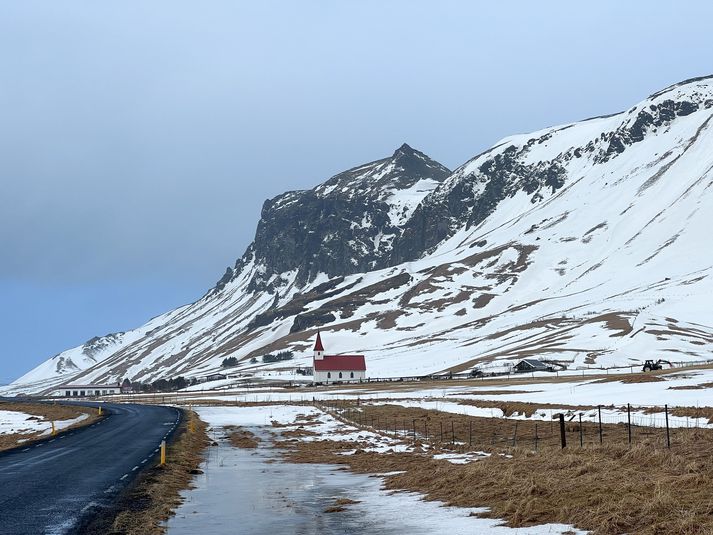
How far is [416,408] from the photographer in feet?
232

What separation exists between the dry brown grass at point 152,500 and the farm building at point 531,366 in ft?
368

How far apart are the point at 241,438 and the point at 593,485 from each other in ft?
113

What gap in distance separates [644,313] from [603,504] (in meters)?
190

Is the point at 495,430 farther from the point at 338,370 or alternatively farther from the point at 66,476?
the point at 338,370

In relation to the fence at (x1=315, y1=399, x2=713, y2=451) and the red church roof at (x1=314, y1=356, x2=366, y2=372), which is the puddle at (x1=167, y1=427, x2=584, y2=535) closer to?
the fence at (x1=315, y1=399, x2=713, y2=451)

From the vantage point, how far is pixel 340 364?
188m

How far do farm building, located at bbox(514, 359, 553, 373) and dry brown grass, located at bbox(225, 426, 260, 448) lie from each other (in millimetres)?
93920

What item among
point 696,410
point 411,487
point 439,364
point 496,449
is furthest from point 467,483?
point 439,364

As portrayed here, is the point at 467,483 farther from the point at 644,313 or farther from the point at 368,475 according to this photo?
the point at 644,313

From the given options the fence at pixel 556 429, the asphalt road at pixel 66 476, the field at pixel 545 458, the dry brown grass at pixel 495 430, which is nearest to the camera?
the field at pixel 545 458

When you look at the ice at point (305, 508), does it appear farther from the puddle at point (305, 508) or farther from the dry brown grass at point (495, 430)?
the dry brown grass at point (495, 430)

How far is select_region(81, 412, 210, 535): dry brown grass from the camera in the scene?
20.2 metres

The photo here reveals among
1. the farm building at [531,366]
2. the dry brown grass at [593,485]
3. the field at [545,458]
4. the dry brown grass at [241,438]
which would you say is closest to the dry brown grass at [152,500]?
the field at [545,458]

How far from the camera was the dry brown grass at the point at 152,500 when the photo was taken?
66.2 feet
